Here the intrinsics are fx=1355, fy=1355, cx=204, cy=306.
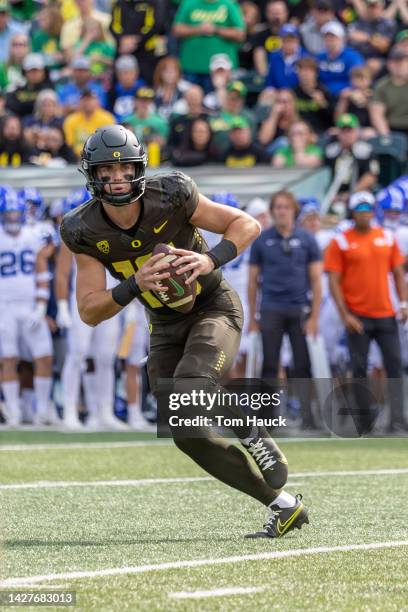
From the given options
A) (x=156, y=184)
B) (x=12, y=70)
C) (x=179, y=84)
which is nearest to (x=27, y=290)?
(x=179, y=84)

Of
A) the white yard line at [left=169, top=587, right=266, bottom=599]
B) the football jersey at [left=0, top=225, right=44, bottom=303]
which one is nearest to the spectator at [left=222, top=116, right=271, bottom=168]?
the football jersey at [left=0, top=225, right=44, bottom=303]

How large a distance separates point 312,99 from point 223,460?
1023 centimetres

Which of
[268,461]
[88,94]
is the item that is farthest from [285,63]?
[268,461]

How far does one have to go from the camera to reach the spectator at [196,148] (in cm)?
1428

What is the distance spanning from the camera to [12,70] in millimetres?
17938

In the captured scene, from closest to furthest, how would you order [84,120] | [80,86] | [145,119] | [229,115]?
1. [229,115]
2. [145,119]
3. [84,120]
4. [80,86]

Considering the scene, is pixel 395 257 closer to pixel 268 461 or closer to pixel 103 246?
pixel 268 461

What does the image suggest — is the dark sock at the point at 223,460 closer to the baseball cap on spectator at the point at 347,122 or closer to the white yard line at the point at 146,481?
the white yard line at the point at 146,481

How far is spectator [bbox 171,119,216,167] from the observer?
14.3 metres

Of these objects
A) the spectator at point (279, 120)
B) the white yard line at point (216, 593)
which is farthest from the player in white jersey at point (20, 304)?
the white yard line at point (216, 593)

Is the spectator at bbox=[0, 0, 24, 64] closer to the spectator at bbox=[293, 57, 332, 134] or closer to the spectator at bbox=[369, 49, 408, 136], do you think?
the spectator at bbox=[293, 57, 332, 134]

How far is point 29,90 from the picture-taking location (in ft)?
55.9

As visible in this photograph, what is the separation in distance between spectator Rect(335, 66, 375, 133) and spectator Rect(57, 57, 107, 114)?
3.15 m

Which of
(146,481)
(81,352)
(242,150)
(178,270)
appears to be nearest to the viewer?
(178,270)
